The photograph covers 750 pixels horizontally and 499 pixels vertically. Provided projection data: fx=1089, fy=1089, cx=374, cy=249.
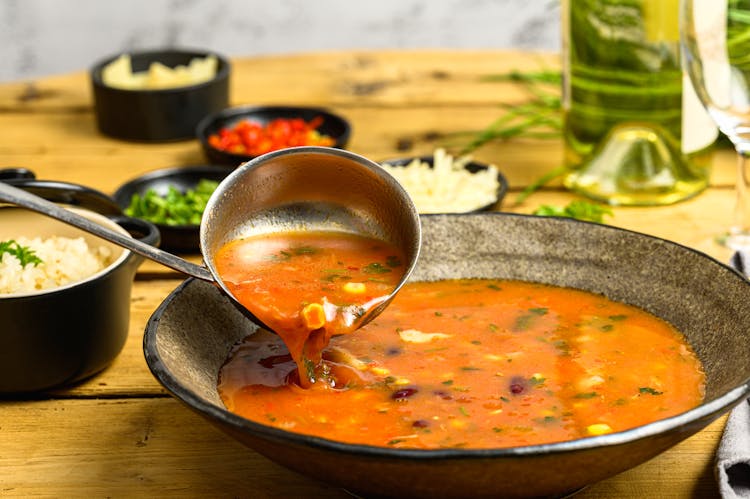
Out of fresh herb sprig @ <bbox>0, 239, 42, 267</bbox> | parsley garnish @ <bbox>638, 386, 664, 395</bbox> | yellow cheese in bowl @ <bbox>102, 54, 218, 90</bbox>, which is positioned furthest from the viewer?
yellow cheese in bowl @ <bbox>102, 54, 218, 90</bbox>

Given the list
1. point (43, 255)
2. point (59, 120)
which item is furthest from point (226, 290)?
point (59, 120)

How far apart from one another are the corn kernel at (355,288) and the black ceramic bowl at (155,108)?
164cm

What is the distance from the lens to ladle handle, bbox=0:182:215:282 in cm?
163

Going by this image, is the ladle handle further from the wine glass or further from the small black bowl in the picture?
the wine glass

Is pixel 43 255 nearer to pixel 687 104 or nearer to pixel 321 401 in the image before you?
pixel 321 401

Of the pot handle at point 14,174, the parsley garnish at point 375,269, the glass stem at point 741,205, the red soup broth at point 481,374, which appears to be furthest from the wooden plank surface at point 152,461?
the glass stem at point 741,205

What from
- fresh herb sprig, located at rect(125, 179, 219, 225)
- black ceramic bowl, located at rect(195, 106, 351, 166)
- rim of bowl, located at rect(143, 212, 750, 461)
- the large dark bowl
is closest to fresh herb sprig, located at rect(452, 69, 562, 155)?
black ceramic bowl, located at rect(195, 106, 351, 166)

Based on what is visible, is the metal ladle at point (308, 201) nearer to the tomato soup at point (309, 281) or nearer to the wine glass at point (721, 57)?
the tomato soup at point (309, 281)

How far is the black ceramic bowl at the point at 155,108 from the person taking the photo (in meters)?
3.13

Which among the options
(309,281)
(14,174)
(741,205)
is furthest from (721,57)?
(14,174)

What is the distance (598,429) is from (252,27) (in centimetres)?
418

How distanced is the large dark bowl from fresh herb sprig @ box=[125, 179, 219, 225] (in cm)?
72

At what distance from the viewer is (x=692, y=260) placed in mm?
1771

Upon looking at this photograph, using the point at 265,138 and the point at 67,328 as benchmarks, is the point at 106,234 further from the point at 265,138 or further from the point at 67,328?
the point at 265,138
